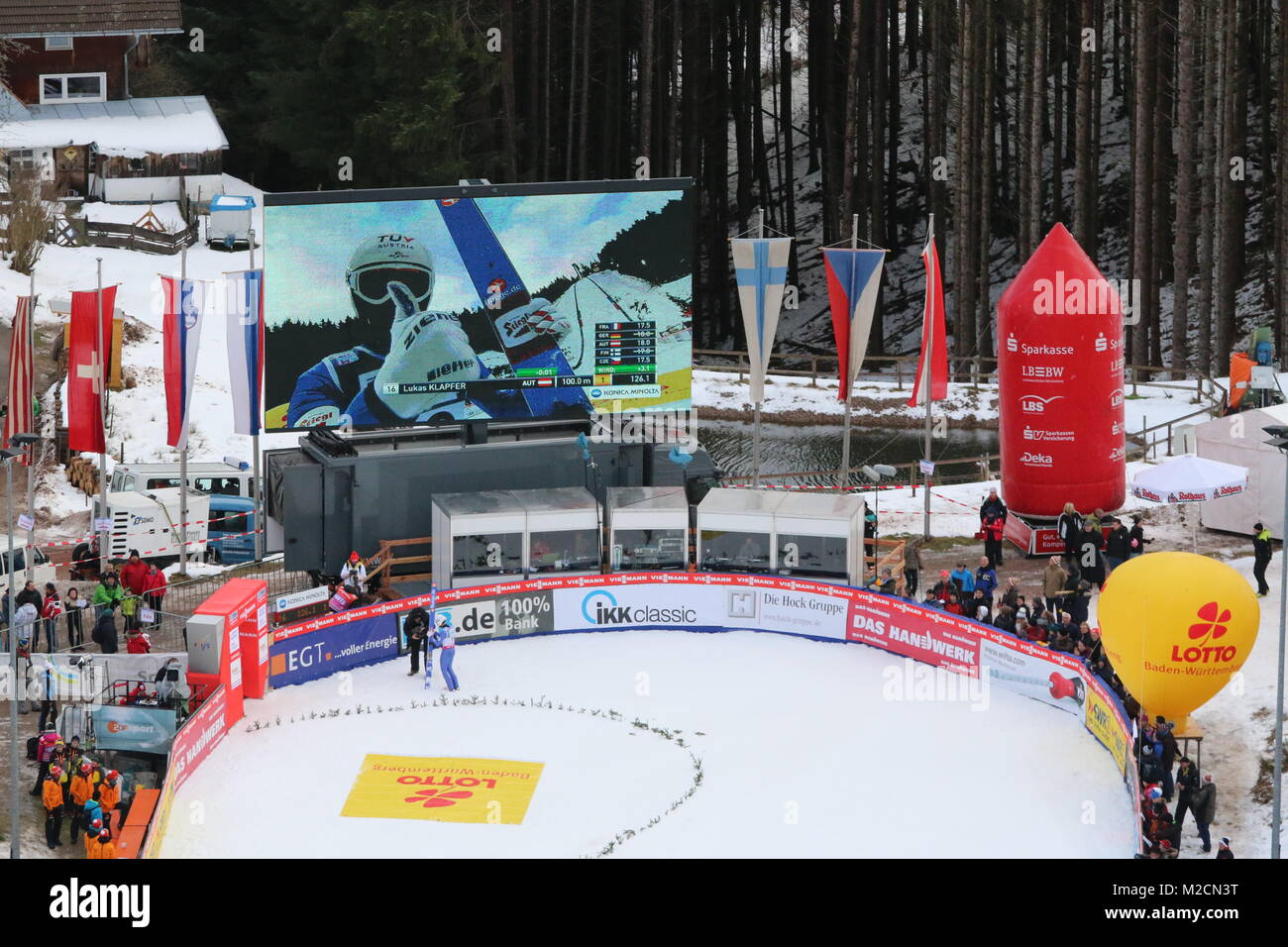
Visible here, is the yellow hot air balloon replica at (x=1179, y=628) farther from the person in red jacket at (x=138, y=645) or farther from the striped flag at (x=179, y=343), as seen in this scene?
the striped flag at (x=179, y=343)

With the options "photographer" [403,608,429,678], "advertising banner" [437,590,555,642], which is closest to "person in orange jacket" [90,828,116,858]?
"photographer" [403,608,429,678]

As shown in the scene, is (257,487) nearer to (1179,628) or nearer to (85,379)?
(85,379)

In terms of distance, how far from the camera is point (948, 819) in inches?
936

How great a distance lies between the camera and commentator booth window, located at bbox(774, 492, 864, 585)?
32406 mm

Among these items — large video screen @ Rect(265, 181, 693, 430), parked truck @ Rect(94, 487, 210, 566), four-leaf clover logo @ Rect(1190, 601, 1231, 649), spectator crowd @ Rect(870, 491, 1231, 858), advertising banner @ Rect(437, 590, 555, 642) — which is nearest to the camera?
spectator crowd @ Rect(870, 491, 1231, 858)

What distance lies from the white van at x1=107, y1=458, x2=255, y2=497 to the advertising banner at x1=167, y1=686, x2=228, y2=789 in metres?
13.8

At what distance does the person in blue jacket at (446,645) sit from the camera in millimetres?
28781

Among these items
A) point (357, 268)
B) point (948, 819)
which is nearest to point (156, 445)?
point (357, 268)

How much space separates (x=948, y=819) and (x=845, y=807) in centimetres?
139

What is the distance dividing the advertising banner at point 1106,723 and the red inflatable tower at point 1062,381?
865 cm

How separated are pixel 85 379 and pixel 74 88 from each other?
32519mm

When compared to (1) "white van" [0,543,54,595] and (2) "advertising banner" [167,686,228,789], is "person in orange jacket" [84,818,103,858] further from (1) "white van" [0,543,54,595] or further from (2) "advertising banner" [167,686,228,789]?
(1) "white van" [0,543,54,595]

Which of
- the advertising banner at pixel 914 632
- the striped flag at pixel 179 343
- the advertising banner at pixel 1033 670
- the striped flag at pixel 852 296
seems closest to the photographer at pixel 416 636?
the advertising banner at pixel 914 632

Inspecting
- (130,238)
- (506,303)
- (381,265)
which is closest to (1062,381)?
(506,303)
